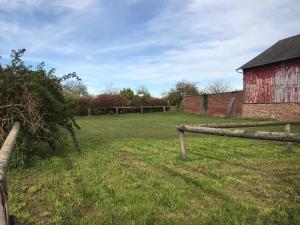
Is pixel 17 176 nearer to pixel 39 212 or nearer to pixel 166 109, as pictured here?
pixel 39 212

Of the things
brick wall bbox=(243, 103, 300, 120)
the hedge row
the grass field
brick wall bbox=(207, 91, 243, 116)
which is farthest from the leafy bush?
the hedge row

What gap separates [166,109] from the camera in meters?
46.8

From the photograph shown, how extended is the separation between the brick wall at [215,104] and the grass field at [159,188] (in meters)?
22.1

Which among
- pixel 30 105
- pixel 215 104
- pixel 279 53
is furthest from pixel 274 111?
pixel 30 105

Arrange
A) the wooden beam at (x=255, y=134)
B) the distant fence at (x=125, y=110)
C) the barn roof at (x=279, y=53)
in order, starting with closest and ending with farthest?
1. the wooden beam at (x=255, y=134)
2. the barn roof at (x=279, y=53)
3. the distant fence at (x=125, y=110)

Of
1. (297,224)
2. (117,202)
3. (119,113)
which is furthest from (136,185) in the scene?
(119,113)

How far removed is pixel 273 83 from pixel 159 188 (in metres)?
23.9

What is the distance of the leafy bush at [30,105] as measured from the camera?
7.91 metres

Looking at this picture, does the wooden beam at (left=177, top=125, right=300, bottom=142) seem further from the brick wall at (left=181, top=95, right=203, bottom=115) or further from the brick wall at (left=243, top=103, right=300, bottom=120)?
the brick wall at (left=181, top=95, right=203, bottom=115)

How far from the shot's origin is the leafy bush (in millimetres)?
7914

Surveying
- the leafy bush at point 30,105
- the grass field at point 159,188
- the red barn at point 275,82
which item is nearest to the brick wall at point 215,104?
the red barn at point 275,82

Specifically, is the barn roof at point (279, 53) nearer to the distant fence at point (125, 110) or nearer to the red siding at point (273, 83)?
the red siding at point (273, 83)

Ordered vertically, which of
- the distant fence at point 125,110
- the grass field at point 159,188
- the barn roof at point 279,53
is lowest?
the grass field at point 159,188

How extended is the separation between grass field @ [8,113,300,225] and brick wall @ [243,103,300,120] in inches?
678
